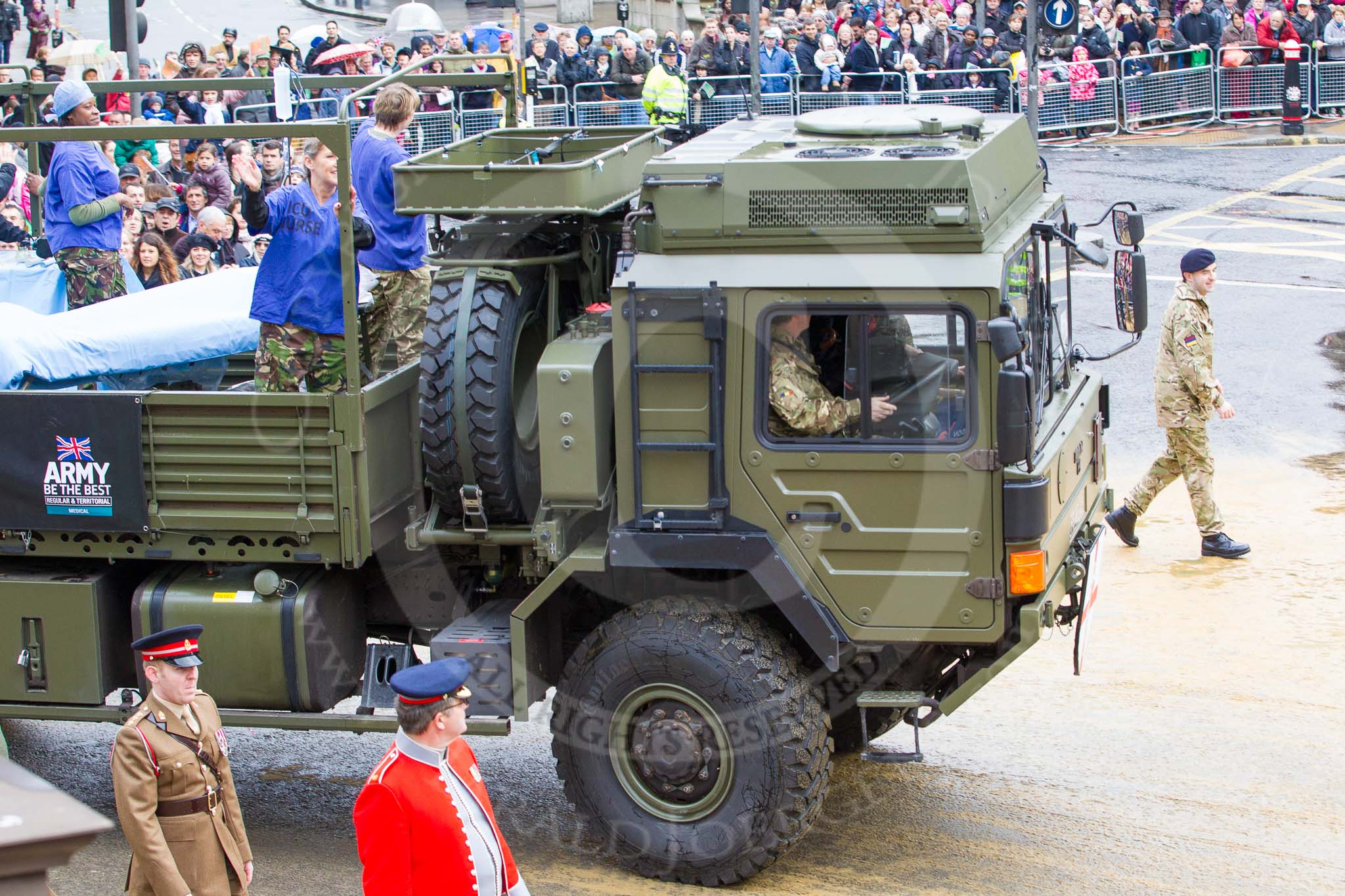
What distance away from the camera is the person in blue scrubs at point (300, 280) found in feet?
22.3

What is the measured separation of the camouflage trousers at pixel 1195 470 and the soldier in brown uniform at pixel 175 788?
22.0 ft

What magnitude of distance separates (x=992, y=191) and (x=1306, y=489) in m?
6.28

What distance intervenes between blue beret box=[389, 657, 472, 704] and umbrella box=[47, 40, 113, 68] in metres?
9.31

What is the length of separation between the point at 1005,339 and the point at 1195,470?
5083 mm

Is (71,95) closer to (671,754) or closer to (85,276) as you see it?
(85,276)

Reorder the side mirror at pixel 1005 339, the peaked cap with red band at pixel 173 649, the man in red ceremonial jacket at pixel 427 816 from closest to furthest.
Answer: the man in red ceremonial jacket at pixel 427 816 → the peaked cap with red band at pixel 173 649 → the side mirror at pixel 1005 339

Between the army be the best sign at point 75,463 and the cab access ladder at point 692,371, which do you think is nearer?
the cab access ladder at point 692,371

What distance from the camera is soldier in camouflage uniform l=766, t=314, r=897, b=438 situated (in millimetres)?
6016

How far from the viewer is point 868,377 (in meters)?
5.98

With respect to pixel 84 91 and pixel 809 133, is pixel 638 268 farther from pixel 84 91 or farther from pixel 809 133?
pixel 84 91

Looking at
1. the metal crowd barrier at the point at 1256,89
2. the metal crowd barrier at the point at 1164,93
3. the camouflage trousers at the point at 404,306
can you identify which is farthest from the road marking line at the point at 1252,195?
the camouflage trousers at the point at 404,306

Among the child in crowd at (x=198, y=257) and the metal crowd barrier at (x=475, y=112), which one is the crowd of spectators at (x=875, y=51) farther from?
the child in crowd at (x=198, y=257)

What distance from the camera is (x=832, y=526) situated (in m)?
6.07

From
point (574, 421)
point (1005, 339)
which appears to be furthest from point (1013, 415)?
point (574, 421)
